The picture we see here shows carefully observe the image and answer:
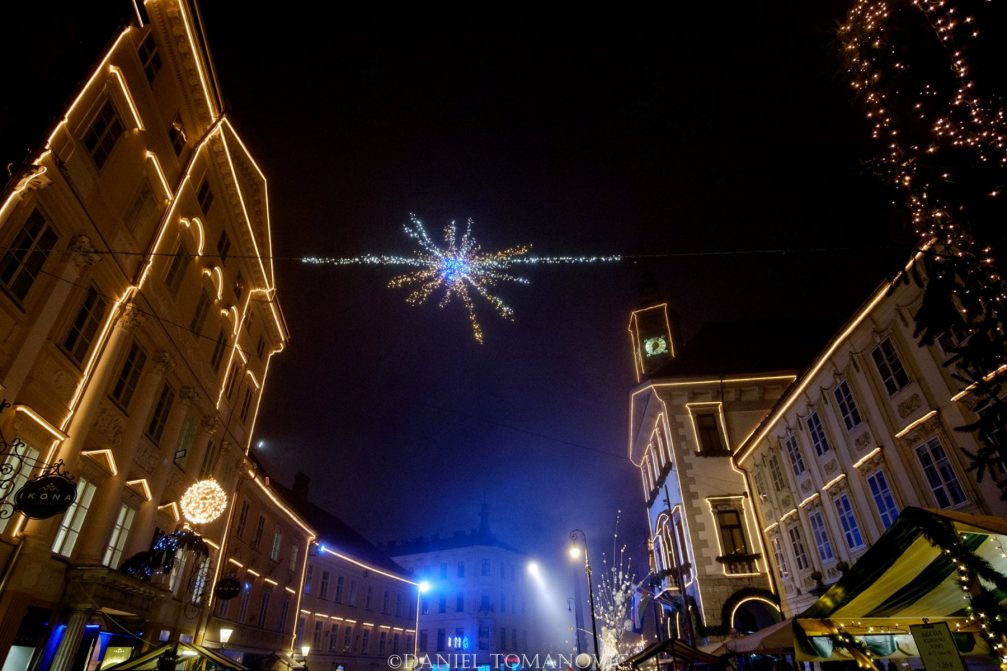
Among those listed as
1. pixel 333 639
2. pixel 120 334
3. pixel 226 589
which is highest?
pixel 120 334

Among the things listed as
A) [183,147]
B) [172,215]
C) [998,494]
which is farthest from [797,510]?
[183,147]

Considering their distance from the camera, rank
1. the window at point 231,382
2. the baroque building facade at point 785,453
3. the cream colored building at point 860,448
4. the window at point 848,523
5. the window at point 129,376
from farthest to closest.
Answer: the window at point 231,382, the window at point 848,523, the window at point 129,376, the baroque building facade at point 785,453, the cream colored building at point 860,448

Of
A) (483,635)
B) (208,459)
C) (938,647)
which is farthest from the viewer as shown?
(483,635)

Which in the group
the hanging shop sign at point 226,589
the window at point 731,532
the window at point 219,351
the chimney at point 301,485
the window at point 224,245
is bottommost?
the hanging shop sign at point 226,589

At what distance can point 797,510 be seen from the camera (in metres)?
20.0

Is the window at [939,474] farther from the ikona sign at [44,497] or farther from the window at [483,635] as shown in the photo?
the window at [483,635]

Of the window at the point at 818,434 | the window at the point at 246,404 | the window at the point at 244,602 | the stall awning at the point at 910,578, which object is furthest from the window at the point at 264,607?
the window at the point at 818,434

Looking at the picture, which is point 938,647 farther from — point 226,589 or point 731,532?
point 226,589

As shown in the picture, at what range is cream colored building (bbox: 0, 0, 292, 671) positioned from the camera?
33.8 feet

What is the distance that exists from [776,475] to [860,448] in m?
6.47

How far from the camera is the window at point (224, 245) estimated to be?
66.7 ft

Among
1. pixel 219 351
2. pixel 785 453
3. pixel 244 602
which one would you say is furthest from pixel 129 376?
pixel 785 453

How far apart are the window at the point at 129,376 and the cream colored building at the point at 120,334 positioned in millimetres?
49

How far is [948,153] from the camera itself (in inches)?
291
